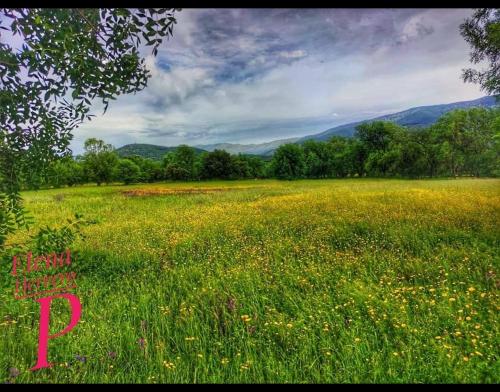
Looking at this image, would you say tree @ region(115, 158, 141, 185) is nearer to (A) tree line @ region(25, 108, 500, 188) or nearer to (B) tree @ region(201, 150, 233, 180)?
(A) tree line @ region(25, 108, 500, 188)

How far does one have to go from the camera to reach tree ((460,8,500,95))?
5.64 meters

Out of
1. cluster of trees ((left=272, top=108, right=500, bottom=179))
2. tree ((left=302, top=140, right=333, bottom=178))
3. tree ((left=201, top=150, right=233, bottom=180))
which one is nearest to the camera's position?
tree ((left=201, top=150, right=233, bottom=180))

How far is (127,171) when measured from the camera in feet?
22.7

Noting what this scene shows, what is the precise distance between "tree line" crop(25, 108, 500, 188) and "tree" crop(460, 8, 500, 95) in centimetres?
107

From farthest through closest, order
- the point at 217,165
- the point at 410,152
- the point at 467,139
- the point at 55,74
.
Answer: the point at 410,152, the point at 467,139, the point at 217,165, the point at 55,74

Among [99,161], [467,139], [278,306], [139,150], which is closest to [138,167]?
[99,161]

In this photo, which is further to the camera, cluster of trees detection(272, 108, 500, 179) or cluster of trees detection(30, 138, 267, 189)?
cluster of trees detection(272, 108, 500, 179)

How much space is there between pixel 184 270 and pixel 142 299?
1118mm

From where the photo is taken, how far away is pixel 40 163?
12.0 feet

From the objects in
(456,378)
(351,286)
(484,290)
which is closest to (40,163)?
(351,286)

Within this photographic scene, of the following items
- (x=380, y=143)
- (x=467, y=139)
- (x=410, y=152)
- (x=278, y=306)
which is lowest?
(x=278, y=306)

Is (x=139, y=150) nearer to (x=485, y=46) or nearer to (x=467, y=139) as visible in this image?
(x=485, y=46)

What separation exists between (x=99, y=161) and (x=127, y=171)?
1265mm

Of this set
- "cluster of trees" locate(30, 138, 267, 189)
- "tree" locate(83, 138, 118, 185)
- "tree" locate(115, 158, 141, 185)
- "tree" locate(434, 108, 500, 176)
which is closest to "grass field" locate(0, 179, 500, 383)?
"tree" locate(115, 158, 141, 185)
